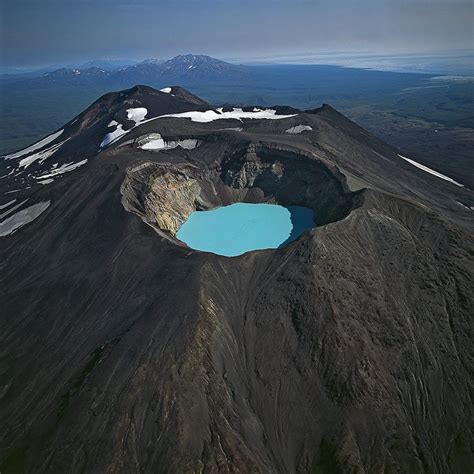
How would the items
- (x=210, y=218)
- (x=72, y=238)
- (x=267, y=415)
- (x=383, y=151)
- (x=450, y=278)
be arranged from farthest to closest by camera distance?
(x=383, y=151)
(x=210, y=218)
(x=72, y=238)
(x=450, y=278)
(x=267, y=415)

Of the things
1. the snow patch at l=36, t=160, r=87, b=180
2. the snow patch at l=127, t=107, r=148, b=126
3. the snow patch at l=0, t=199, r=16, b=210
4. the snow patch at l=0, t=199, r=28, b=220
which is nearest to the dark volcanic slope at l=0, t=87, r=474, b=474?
the snow patch at l=0, t=199, r=28, b=220

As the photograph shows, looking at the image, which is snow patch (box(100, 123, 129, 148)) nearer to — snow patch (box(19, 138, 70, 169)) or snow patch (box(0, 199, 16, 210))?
snow patch (box(19, 138, 70, 169))

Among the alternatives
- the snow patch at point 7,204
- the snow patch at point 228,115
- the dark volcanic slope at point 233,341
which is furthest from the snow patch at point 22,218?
the snow patch at point 228,115

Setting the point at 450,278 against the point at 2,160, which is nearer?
the point at 450,278

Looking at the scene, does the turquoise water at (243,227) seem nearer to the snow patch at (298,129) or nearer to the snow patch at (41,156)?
the snow patch at (298,129)

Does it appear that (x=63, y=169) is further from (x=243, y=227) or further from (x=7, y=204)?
(x=243, y=227)

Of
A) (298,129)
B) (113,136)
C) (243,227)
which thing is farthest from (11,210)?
(298,129)

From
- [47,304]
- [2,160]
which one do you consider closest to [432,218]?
[47,304]

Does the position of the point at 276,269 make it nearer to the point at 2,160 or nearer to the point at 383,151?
the point at 383,151

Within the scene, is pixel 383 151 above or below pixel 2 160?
above
